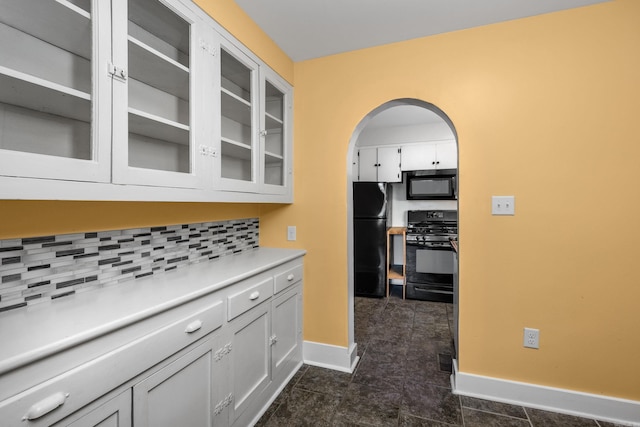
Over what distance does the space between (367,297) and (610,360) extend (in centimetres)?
264

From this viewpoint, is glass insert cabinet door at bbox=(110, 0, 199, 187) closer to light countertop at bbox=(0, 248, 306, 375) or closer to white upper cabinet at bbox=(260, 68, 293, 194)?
light countertop at bbox=(0, 248, 306, 375)

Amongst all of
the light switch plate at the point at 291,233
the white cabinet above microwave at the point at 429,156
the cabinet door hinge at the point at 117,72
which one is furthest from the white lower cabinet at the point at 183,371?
the white cabinet above microwave at the point at 429,156

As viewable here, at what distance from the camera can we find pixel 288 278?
2113mm

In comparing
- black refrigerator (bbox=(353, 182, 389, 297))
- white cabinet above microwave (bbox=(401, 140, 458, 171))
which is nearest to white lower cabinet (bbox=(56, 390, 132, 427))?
black refrigerator (bbox=(353, 182, 389, 297))

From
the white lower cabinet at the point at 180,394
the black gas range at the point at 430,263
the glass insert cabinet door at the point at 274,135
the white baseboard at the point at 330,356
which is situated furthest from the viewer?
the black gas range at the point at 430,263

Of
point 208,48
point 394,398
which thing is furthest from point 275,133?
point 394,398

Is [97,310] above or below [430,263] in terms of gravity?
above

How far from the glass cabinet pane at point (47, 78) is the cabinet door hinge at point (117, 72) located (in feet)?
0.19

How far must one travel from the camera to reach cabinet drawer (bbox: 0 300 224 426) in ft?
2.39

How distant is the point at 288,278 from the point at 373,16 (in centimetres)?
187

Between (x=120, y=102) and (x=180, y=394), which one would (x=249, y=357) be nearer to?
(x=180, y=394)

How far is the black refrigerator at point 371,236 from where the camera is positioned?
3.98 meters

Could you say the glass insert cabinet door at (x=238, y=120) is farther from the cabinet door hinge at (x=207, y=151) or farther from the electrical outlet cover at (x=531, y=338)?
the electrical outlet cover at (x=531, y=338)

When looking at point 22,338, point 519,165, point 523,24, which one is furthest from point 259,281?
point 523,24
